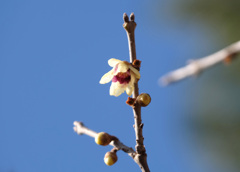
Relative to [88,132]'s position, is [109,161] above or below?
below

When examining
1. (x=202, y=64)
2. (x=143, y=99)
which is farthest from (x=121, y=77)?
(x=202, y=64)

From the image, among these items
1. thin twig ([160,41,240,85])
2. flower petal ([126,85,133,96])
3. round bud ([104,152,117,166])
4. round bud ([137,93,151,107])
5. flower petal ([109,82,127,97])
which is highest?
flower petal ([109,82,127,97])

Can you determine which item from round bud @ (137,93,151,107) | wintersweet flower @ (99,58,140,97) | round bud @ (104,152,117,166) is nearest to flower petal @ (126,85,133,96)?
wintersweet flower @ (99,58,140,97)

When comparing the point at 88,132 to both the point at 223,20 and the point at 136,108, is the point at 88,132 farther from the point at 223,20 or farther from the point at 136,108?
the point at 223,20

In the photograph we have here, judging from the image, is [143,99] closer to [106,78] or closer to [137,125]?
[137,125]

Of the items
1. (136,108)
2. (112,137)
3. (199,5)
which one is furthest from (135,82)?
(199,5)

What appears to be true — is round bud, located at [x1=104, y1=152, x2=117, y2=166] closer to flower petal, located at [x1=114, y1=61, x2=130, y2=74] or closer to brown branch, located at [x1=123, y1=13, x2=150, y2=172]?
brown branch, located at [x1=123, y1=13, x2=150, y2=172]

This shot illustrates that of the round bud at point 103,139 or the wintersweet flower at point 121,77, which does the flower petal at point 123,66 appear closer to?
the wintersweet flower at point 121,77
